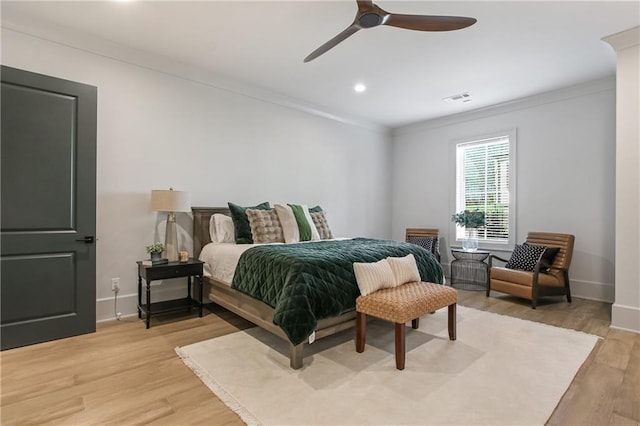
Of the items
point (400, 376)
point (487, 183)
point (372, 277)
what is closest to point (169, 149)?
point (372, 277)

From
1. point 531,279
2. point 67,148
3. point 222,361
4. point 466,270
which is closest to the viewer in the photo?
point 222,361

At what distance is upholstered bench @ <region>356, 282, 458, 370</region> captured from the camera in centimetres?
236

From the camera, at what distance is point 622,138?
3.30m

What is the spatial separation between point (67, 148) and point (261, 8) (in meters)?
2.11

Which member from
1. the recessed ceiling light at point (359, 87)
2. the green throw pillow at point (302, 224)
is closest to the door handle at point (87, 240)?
the green throw pillow at point (302, 224)

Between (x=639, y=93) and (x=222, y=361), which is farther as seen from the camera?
(x=639, y=93)

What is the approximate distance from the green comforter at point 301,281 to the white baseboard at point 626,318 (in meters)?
2.27

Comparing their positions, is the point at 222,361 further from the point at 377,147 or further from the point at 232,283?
the point at 377,147

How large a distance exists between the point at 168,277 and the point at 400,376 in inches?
92.2

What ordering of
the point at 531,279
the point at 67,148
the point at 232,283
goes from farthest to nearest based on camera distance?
the point at 531,279 < the point at 232,283 < the point at 67,148

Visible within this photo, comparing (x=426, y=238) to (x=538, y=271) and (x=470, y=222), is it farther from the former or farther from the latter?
(x=538, y=271)

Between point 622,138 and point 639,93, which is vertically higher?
point 639,93

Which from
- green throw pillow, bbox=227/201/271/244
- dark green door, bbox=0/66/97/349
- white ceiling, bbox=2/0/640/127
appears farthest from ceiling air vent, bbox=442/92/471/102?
dark green door, bbox=0/66/97/349

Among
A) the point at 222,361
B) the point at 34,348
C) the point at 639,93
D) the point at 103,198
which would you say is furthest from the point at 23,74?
the point at 639,93
